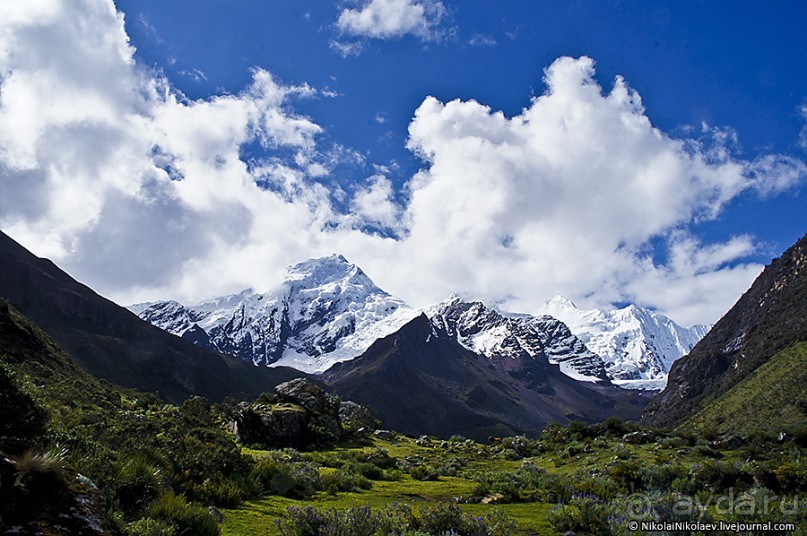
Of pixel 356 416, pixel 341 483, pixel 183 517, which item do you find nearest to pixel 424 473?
pixel 341 483

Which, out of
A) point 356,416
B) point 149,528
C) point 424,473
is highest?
point 149,528

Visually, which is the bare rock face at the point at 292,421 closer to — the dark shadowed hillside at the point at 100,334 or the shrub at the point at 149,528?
the shrub at the point at 149,528

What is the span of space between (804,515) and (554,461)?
60.8 ft

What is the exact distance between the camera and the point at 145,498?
781cm

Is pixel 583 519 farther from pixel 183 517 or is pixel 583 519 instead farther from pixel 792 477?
pixel 183 517

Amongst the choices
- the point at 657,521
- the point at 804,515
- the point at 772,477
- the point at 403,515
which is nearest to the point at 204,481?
the point at 403,515

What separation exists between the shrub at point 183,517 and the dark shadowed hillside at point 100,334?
14507cm

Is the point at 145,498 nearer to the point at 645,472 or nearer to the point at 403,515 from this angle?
the point at 403,515

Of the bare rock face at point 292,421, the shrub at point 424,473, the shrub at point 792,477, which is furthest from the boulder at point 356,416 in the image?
the shrub at point 792,477

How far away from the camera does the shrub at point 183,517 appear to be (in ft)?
→ 23.4

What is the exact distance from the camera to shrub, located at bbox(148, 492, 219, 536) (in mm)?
7142

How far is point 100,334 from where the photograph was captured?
511ft

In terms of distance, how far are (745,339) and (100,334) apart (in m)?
182

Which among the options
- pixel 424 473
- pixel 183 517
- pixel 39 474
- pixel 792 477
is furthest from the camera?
pixel 424 473
